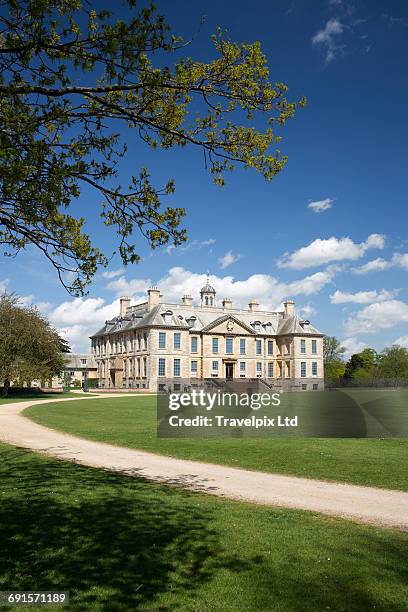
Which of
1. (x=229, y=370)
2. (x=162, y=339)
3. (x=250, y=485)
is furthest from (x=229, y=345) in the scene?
(x=250, y=485)

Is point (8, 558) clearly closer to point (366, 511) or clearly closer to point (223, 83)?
point (366, 511)

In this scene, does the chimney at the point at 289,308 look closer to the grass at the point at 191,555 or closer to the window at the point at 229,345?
the window at the point at 229,345

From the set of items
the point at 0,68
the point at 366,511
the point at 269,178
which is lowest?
the point at 366,511

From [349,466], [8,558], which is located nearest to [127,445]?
[349,466]

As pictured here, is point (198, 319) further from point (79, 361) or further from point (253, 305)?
point (79, 361)

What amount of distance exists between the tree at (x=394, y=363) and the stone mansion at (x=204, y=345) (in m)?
21.9

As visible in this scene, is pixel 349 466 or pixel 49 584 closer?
pixel 49 584

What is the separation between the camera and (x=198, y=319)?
80.1m

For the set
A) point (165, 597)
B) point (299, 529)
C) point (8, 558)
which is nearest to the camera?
point (165, 597)

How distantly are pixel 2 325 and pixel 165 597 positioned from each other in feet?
148

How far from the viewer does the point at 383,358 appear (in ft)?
356

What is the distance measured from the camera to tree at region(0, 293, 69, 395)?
1854 inches

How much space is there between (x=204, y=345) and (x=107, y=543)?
237 ft

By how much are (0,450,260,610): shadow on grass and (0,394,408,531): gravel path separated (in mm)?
1367
